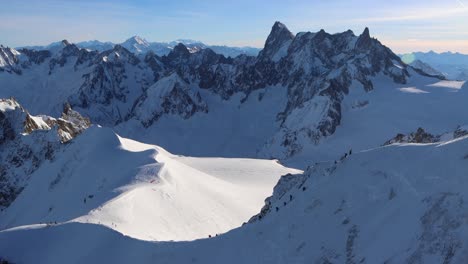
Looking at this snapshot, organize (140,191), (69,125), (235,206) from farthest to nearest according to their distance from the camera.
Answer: (69,125) < (235,206) < (140,191)

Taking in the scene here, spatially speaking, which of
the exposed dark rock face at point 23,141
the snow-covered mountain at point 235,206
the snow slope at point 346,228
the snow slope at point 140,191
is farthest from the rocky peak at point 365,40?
the snow slope at point 346,228

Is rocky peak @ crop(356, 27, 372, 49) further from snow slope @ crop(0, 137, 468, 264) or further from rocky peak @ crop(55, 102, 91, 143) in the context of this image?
snow slope @ crop(0, 137, 468, 264)

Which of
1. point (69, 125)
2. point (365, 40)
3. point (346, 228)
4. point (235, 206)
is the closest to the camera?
point (346, 228)

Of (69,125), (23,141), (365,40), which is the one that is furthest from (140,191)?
(365,40)

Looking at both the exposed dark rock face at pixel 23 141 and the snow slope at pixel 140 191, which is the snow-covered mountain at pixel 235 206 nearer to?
the snow slope at pixel 140 191

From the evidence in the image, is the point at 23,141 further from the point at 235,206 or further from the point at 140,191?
the point at 235,206

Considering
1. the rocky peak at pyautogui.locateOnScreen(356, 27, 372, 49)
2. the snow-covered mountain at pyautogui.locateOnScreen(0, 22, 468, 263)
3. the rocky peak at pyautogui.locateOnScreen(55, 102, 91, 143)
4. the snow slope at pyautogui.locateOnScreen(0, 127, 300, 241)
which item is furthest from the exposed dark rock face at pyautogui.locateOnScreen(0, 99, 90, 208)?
the rocky peak at pyautogui.locateOnScreen(356, 27, 372, 49)
